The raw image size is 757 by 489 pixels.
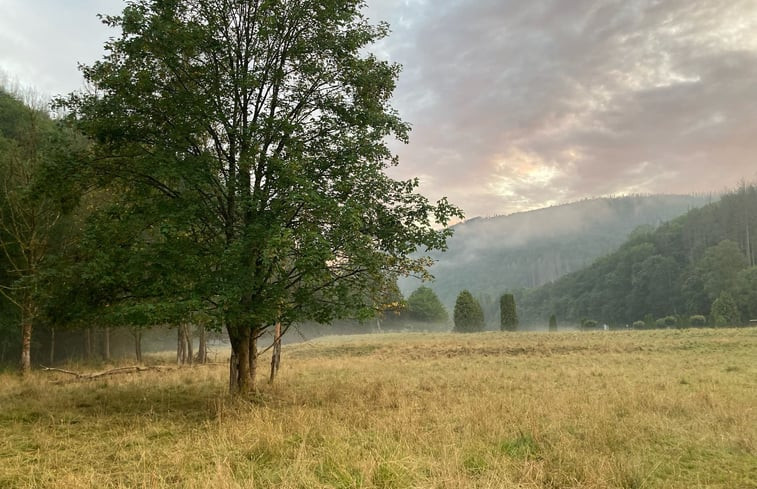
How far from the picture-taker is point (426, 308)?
111m

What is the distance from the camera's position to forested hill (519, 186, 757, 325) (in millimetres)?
86000

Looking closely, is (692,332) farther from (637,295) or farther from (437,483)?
(637,295)

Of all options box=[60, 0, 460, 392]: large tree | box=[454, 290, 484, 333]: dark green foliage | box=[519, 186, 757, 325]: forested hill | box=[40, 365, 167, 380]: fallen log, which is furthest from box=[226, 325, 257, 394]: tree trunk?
box=[519, 186, 757, 325]: forested hill

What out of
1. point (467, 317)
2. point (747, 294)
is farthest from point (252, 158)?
point (747, 294)

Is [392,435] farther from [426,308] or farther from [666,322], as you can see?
[426,308]

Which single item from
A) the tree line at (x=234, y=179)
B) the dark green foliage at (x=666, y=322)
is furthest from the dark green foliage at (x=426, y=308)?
the tree line at (x=234, y=179)

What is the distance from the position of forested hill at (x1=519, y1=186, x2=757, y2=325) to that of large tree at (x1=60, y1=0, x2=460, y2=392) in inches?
3180

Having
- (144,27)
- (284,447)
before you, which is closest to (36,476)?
(284,447)

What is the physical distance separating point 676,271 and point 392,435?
398 feet

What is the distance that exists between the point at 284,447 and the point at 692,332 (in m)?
43.3

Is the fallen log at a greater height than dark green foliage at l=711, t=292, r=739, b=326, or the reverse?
the fallen log

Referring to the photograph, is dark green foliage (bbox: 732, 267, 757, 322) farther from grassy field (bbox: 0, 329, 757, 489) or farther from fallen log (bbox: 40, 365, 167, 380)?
fallen log (bbox: 40, 365, 167, 380)

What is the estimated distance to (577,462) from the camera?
266 inches

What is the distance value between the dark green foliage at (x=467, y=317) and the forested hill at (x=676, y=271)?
95.3 feet
